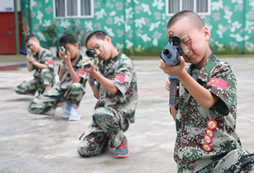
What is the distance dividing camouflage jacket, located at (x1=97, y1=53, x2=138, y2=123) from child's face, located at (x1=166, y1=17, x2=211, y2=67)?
139 centimetres

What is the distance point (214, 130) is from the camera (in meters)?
1.98

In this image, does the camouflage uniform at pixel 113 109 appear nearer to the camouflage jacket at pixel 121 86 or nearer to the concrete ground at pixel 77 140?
the camouflage jacket at pixel 121 86

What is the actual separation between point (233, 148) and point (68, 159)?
1729 millimetres

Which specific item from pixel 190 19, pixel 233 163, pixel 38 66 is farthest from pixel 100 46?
pixel 38 66

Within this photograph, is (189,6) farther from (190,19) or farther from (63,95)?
(190,19)

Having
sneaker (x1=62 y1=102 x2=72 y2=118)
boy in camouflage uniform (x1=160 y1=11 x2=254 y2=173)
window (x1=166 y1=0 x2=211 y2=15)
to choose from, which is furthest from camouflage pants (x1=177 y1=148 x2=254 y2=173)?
window (x1=166 y1=0 x2=211 y2=15)

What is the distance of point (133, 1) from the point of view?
1698 cm

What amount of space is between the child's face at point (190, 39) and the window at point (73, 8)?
52.4 feet

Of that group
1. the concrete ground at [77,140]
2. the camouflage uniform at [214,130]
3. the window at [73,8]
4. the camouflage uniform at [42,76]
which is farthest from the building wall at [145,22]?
the camouflage uniform at [214,130]

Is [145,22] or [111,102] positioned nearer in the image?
[111,102]

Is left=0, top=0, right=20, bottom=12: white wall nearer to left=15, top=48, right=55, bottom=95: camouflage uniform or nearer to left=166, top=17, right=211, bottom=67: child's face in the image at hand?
left=15, top=48, right=55, bottom=95: camouflage uniform

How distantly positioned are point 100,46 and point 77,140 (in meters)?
1.09

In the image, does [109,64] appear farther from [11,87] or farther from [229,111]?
[11,87]

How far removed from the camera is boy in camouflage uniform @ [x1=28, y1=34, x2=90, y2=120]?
188 inches
